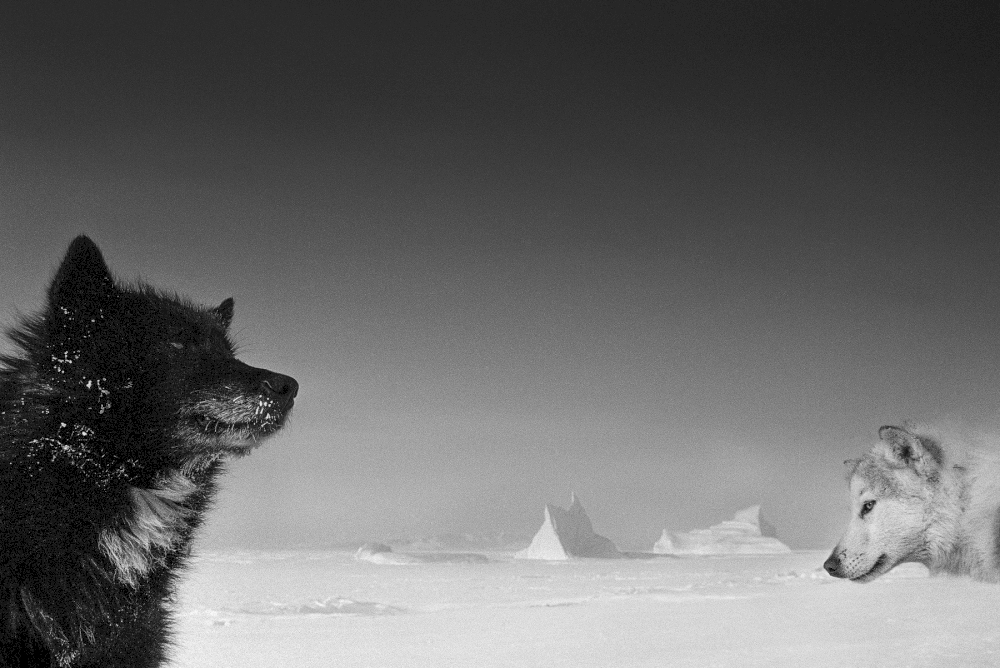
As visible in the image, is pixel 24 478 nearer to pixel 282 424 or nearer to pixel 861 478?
pixel 282 424

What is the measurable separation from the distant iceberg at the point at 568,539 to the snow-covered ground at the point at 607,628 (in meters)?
37.2

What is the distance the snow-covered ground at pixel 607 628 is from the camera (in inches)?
404

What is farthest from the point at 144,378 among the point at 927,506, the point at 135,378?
the point at 927,506

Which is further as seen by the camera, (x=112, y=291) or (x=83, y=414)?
(x=112, y=291)

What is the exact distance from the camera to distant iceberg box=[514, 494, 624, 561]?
198ft

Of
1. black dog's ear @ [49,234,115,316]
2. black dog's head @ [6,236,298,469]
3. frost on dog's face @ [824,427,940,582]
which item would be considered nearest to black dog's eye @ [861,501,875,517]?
frost on dog's face @ [824,427,940,582]

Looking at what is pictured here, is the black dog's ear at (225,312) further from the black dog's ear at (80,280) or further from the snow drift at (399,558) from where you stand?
the snow drift at (399,558)

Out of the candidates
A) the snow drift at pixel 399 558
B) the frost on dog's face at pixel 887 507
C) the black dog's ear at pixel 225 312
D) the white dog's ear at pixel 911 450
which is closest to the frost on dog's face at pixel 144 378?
the black dog's ear at pixel 225 312

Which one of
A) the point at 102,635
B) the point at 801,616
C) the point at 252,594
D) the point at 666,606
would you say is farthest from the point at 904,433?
the point at 252,594

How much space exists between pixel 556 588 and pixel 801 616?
1275 cm

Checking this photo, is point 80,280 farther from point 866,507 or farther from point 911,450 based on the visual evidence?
point 866,507

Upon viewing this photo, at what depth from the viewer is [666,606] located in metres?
18.2

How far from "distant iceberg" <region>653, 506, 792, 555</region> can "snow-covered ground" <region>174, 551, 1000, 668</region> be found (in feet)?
194

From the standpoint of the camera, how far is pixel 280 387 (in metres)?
3.41
